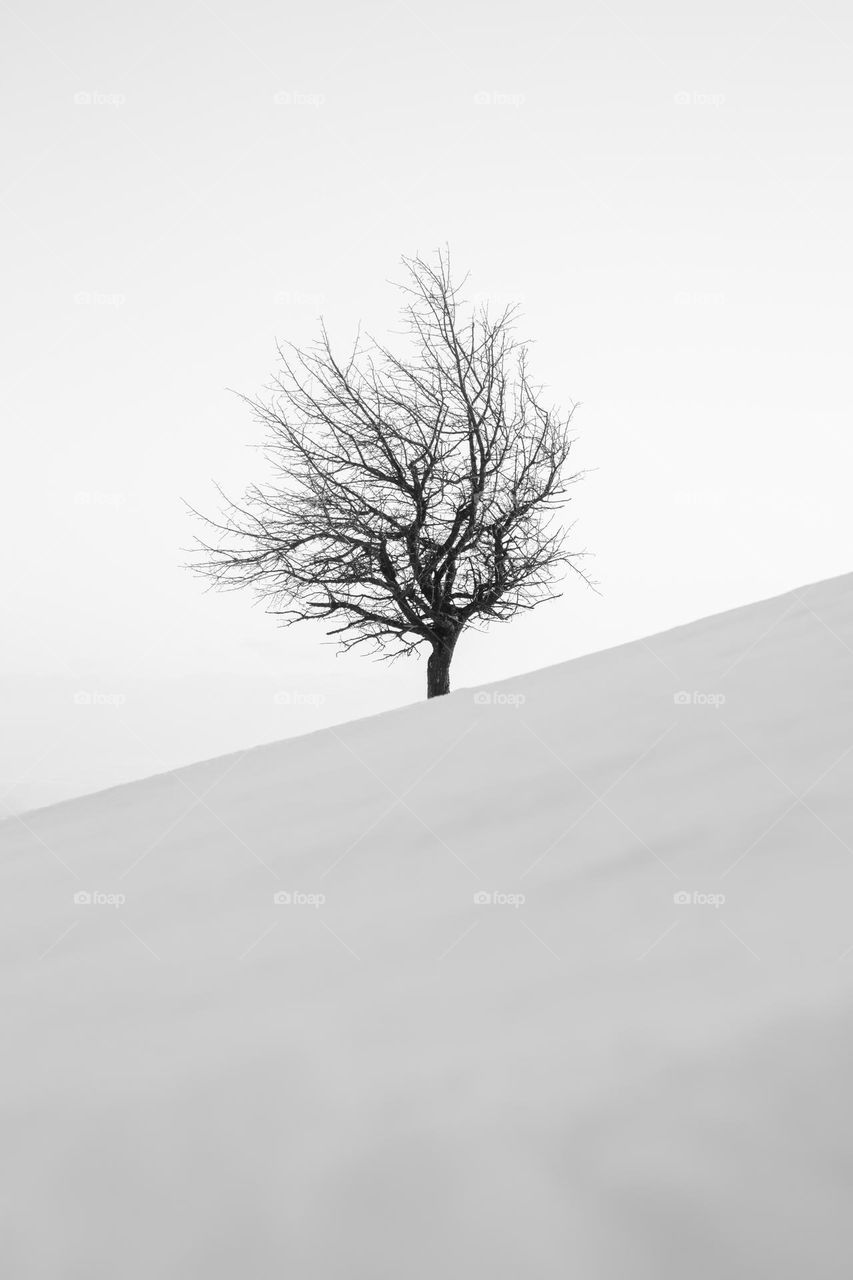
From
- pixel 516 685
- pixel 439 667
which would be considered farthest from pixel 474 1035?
pixel 439 667

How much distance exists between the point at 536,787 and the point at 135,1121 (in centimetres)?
127

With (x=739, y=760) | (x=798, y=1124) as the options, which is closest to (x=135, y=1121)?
(x=798, y=1124)

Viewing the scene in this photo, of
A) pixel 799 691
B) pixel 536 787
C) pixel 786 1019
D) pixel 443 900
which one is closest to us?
pixel 786 1019

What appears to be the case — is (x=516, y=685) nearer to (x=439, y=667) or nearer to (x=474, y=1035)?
(x=474, y=1035)

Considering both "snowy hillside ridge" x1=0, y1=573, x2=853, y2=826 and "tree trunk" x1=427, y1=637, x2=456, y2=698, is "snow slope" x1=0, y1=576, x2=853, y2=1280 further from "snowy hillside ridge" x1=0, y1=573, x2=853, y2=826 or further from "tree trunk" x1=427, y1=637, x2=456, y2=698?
"tree trunk" x1=427, y1=637, x2=456, y2=698

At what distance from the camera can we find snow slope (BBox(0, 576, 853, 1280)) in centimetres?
92

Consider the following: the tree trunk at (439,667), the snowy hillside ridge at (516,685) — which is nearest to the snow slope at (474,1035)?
the snowy hillside ridge at (516,685)

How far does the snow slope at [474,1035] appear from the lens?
0.92 meters

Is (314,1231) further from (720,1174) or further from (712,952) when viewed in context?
(712,952)

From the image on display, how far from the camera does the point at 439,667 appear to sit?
11.4 m

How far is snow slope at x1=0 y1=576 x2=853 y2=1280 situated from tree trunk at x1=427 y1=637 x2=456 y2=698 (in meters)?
8.99

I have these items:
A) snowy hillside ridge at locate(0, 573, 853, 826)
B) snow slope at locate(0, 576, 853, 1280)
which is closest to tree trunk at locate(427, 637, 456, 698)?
snowy hillside ridge at locate(0, 573, 853, 826)

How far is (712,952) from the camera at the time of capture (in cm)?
127

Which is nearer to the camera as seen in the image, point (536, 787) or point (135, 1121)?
point (135, 1121)
